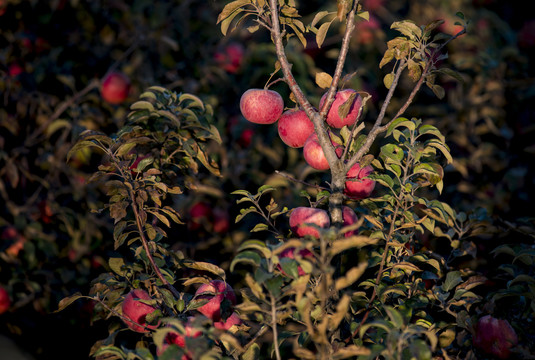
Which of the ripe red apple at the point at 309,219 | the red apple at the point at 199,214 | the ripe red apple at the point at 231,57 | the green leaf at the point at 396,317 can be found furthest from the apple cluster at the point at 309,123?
the ripe red apple at the point at 231,57

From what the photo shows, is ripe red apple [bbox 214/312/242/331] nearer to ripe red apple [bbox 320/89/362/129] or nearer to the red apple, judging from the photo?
ripe red apple [bbox 320/89/362/129]

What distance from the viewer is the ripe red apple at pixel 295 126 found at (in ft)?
4.42

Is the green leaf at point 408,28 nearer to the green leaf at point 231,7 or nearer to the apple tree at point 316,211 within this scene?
the apple tree at point 316,211

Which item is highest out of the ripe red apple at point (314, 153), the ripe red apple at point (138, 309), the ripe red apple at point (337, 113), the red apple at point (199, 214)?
the ripe red apple at point (337, 113)

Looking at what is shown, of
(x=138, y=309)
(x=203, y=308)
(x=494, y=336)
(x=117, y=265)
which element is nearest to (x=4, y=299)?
(x=117, y=265)

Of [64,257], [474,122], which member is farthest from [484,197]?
[64,257]

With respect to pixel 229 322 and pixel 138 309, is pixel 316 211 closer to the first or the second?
pixel 229 322

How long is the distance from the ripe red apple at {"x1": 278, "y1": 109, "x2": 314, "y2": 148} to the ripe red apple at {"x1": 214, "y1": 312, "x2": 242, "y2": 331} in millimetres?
489

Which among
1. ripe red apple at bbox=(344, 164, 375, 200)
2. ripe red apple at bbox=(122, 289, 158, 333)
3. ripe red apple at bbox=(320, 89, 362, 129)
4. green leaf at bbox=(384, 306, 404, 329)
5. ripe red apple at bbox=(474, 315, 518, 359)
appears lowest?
ripe red apple at bbox=(474, 315, 518, 359)

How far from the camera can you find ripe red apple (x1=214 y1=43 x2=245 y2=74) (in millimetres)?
3172

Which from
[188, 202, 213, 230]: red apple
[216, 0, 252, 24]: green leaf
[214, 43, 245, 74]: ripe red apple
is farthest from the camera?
[214, 43, 245, 74]: ripe red apple

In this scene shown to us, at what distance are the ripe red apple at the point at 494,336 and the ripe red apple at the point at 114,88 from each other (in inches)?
87.1

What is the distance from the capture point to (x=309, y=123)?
1.34 meters

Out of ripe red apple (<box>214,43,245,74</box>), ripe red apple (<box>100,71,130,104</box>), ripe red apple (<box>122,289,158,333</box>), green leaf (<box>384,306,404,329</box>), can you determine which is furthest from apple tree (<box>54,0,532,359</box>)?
ripe red apple (<box>214,43,245,74</box>)
